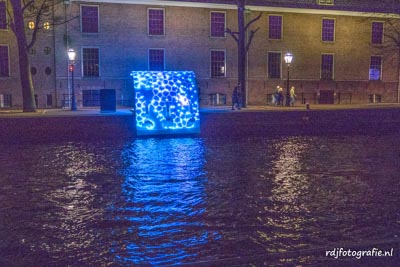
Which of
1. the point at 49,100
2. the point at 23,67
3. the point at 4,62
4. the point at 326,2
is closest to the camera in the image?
the point at 23,67

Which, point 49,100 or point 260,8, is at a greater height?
point 260,8

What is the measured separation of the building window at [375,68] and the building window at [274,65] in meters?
9.67

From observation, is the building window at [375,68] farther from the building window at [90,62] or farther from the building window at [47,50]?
the building window at [47,50]

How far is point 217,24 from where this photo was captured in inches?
1473

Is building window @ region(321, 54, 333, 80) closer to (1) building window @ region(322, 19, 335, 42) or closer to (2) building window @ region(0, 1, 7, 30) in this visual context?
(1) building window @ region(322, 19, 335, 42)

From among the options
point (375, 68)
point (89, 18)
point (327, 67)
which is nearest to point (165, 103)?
point (89, 18)

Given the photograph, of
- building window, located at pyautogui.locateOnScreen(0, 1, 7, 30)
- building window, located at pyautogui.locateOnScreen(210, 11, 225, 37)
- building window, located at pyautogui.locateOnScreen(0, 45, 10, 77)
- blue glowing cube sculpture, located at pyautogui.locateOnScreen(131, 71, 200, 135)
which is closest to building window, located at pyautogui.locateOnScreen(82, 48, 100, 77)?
building window, located at pyautogui.locateOnScreen(0, 45, 10, 77)

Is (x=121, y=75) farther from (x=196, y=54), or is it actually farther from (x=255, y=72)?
(x=255, y=72)

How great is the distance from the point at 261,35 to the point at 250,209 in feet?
107

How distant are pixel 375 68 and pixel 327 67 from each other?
532 centimetres

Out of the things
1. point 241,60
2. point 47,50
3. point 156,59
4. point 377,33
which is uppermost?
point 377,33

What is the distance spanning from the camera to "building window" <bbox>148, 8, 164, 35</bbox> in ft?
117

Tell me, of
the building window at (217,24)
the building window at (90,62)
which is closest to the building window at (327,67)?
the building window at (217,24)

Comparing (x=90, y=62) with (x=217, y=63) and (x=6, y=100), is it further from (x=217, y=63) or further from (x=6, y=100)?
(x=217, y=63)
